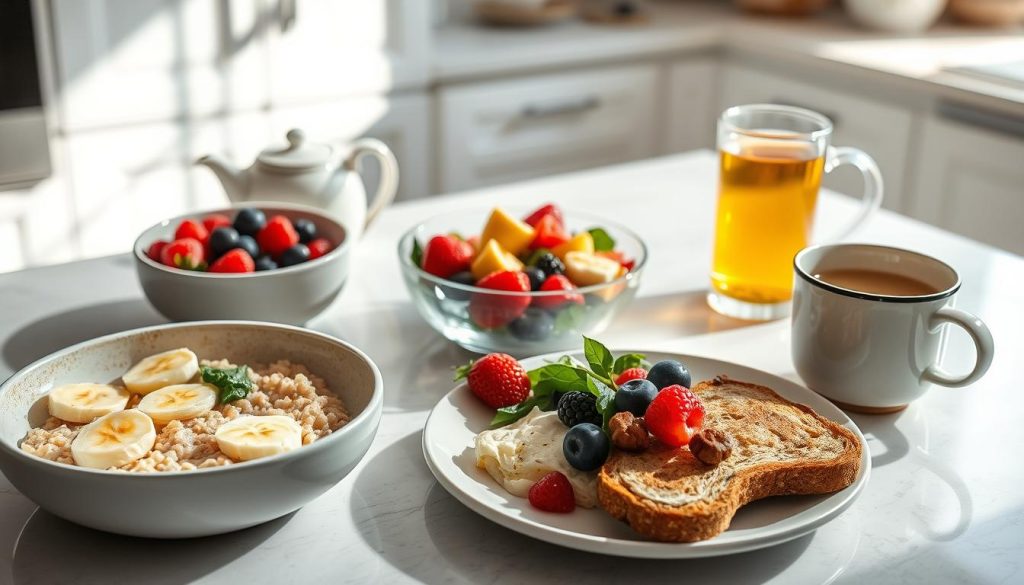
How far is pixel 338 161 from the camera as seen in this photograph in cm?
138

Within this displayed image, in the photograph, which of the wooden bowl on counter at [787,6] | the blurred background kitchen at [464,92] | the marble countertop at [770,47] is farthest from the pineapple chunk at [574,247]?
the wooden bowl on counter at [787,6]

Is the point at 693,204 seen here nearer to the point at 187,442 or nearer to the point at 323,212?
the point at 323,212

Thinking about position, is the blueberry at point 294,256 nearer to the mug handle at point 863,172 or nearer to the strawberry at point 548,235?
the strawberry at point 548,235

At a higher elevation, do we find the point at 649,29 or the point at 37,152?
the point at 649,29

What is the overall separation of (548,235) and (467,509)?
440 mm

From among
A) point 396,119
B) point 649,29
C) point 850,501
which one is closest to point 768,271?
point 850,501

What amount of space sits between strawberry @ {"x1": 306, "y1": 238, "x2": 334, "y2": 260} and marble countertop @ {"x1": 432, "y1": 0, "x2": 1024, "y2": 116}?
152 centimetres

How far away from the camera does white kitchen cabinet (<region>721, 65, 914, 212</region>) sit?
8.18 ft

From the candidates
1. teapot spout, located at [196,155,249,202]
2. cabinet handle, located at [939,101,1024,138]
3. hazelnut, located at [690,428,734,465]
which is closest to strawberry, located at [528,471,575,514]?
hazelnut, located at [690,428,734,465]

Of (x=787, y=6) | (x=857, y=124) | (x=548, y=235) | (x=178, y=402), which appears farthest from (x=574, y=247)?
(x=787, y=6)

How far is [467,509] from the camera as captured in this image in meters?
0.84

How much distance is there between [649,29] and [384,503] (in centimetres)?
238

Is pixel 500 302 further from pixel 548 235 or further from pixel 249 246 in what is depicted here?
pixel 249 246

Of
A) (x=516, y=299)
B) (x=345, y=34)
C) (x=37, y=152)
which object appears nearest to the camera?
(x=516, y=299)
